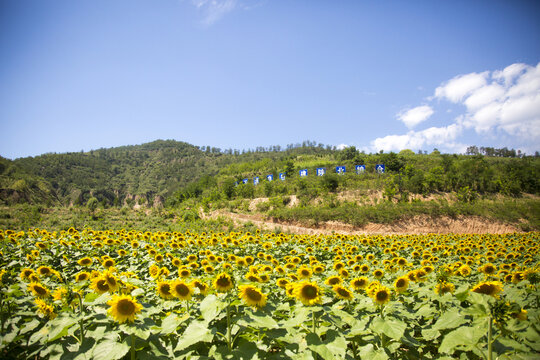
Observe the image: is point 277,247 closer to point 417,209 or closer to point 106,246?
point 106,246

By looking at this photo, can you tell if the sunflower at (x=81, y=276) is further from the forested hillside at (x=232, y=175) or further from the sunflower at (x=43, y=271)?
the forested hillside at (x=232, y=175)

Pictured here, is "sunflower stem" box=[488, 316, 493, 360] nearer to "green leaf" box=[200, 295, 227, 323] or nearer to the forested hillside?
"green leaf" box=[200, 295, 227, 323]

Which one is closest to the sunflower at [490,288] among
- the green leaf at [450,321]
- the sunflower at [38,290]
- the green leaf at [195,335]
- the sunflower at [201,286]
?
the green leaf at [450,321]

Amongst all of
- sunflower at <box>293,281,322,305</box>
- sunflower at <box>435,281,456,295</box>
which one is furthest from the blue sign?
sunflower at <box>293,281,322,305</box>

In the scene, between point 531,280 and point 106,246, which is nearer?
point 531,280

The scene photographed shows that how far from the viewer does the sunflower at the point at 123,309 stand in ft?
5.80

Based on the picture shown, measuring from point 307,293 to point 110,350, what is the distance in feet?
4.70

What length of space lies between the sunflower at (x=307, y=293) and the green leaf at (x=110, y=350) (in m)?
1.26

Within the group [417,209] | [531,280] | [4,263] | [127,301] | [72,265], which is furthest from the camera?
[417,209]

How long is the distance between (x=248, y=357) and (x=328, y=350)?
1.74ft

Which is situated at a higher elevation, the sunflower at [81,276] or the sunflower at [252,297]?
the sunflower at [252,297]

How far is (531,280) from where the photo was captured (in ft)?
9.75

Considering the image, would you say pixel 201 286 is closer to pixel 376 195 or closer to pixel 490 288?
pixel 490 288

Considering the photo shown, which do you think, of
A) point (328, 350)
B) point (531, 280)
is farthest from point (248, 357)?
point (531, 280)
